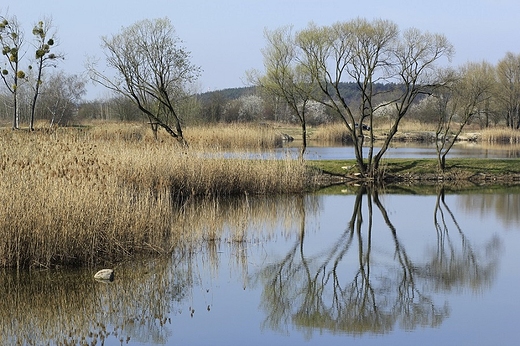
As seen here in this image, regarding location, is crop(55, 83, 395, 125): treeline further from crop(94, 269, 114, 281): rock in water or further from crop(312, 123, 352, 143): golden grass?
crop(94, 269, 114, 281): rock in water

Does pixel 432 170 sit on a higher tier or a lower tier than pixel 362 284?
higher

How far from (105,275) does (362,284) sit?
3260mm

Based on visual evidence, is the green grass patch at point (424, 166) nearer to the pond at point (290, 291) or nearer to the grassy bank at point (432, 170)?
the grassy bank at point (432, 170)

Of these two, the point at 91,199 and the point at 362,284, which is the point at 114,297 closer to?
the point at 91,199

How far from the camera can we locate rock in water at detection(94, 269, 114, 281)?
8.48m

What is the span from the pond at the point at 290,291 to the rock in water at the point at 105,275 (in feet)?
0.40

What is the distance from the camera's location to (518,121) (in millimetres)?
51000

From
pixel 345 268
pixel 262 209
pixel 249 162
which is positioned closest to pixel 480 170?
pixel 249 162

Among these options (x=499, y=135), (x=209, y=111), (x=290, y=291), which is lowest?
(x=290, y=291)

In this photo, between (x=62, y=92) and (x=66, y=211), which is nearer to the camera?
(x=66, y=211)

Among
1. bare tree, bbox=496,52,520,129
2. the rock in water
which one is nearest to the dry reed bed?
the rock in water

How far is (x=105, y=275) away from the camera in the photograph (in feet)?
27.9

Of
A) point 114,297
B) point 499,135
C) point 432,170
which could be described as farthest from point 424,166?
point 499,135

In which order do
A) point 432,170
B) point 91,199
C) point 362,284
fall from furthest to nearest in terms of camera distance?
1. point 432,170
2. point 91,199
3. point 362,284
